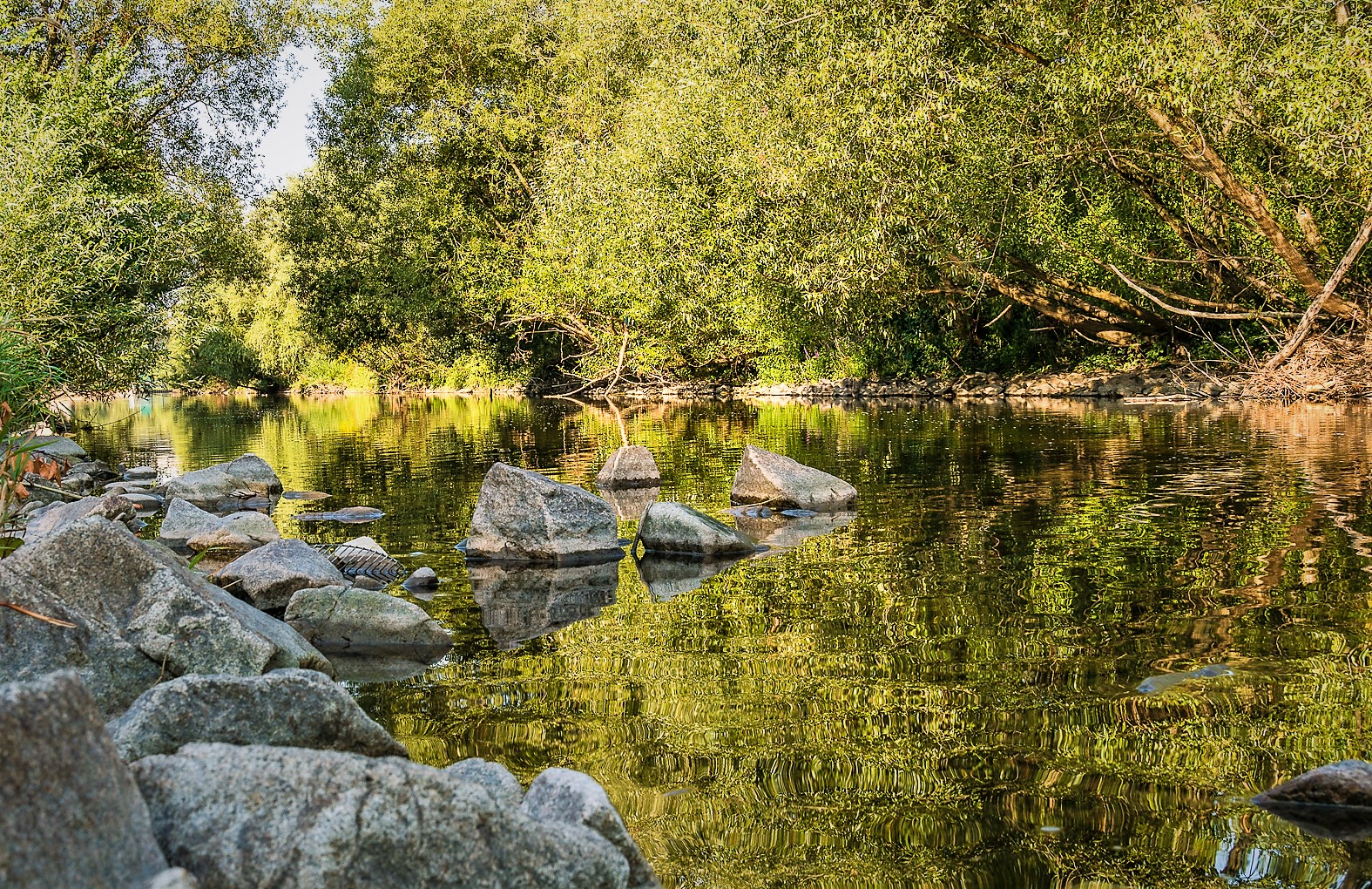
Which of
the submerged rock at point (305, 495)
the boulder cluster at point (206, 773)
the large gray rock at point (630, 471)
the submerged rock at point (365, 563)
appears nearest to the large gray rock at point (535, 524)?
the submerged rock at point (365, 563)

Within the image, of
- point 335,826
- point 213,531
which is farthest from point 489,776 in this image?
point 213,531

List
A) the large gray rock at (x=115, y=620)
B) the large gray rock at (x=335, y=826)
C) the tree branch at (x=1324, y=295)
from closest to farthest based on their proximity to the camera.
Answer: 1. the large gray rock at (x=335, y=826)
2. the large gray rock at (x=115, y=620)
3. the tree branch at (x=1324, y=295)

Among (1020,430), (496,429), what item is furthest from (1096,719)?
(496,429)

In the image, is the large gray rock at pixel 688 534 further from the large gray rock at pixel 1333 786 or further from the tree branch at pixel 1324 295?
the tree branch at pixel 1324 295

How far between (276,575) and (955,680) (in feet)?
19.4

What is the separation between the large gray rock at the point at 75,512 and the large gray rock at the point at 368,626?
94.4 inches

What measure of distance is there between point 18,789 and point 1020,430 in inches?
914

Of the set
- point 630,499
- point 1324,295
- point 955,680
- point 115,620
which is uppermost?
point 1324,295

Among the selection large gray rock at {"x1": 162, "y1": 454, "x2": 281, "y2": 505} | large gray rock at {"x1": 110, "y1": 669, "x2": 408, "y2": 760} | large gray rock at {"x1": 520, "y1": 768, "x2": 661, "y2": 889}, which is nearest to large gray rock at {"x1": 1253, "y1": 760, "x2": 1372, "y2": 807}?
large gray rock at {"x1": 520, "y1": 768, "x2": 661, "y2": 889}

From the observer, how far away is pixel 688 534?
12.3 metres

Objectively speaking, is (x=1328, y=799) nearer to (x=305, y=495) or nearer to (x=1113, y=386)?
(x=305, y=495)

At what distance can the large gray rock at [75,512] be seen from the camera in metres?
11.2

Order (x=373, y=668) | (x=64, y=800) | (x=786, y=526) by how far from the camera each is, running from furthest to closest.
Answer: (x=786, y=526)
(x=373, y=668)
(x=64, y=800)

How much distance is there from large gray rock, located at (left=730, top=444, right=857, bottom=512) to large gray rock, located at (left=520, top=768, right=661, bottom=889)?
35.4 ft
